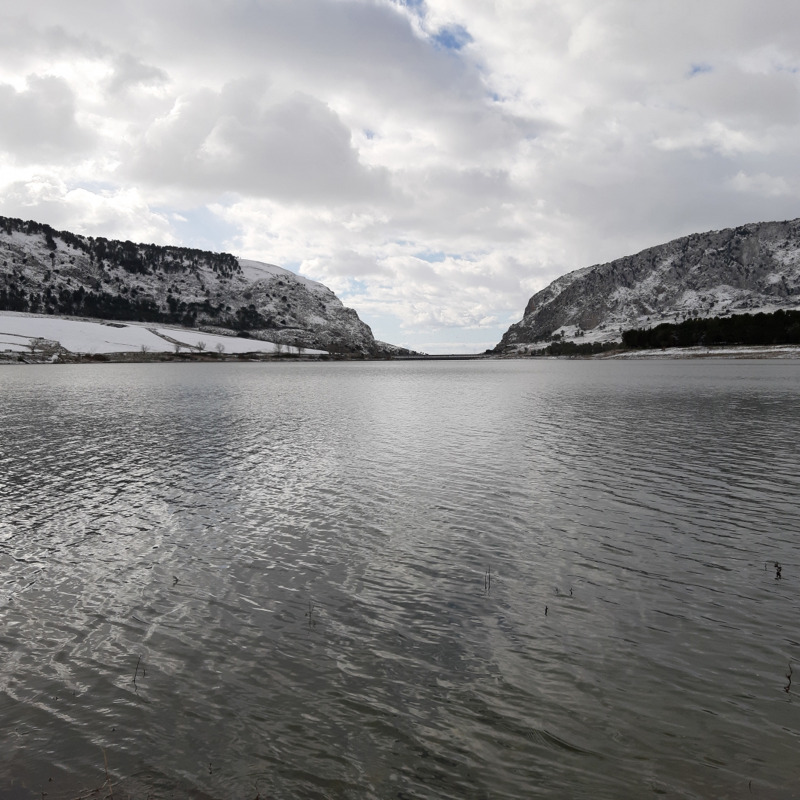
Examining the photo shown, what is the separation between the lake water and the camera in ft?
30.1

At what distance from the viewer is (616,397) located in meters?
77.3

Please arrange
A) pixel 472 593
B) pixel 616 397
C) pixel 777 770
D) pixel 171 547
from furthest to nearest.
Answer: pixel 616 397
pixel 171 547
pixel 472 593
pixel 777 770

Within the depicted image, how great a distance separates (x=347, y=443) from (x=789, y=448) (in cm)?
3169

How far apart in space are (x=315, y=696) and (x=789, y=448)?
38568 millimetres

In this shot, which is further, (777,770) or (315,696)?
(315,696)

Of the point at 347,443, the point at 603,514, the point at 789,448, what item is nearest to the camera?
the point at 603,514

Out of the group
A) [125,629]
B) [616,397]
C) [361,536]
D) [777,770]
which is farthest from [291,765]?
[616,397]

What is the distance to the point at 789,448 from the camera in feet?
120

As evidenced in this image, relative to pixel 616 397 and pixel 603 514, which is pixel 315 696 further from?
pixel 616 397

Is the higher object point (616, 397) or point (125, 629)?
point (616, 397)

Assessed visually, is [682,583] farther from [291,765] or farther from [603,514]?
[291,765]

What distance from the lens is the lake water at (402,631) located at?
9164 mm

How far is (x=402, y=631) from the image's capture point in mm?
13648

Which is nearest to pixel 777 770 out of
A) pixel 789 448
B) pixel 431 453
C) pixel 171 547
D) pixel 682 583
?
pixel 682 583
